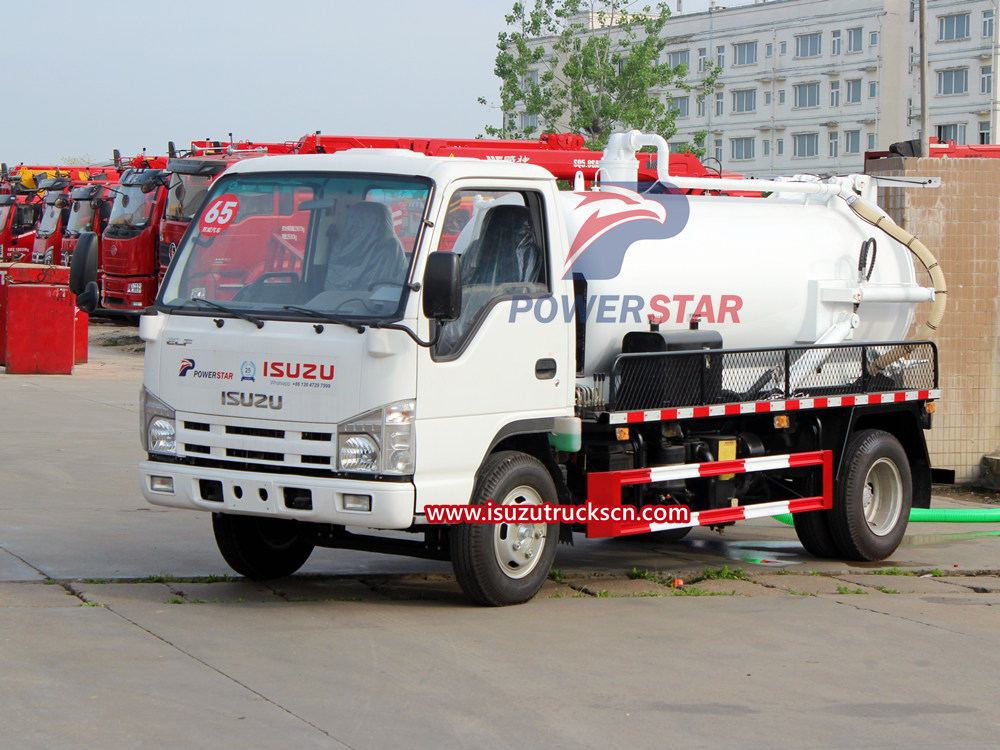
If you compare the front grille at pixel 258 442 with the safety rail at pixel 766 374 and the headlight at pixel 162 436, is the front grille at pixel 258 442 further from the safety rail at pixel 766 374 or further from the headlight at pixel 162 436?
the safety rail at pixel 766 374

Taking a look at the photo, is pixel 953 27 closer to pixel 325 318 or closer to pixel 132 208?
pixel 132 208

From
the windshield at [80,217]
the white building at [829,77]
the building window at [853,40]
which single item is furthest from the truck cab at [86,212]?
the building window at [853,40]

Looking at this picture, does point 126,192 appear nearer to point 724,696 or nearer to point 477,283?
point 477,283

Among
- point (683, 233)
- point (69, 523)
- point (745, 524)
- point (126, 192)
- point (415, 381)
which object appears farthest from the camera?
point (126, 192)

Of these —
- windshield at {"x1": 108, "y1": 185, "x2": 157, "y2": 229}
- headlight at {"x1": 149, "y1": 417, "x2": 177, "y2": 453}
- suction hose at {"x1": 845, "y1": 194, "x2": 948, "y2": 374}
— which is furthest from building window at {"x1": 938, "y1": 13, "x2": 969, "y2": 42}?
headlight at {"x1": 149, "y1": 417, "x2": 177, "y2": 453}

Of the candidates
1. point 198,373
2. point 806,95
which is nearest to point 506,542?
point 198,373

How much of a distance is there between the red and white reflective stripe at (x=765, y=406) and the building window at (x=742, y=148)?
83162 mm

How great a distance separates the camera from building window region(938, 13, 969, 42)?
78.2 meters

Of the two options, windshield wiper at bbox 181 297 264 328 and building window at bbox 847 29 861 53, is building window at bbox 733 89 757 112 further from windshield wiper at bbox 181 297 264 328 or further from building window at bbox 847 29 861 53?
windshield wiper at bbox 181 297 264 328

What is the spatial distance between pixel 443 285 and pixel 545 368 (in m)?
1.13

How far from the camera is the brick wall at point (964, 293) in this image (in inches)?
537

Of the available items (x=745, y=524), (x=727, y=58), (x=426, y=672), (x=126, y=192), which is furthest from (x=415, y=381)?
(x=727, y=58)

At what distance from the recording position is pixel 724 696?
20.6 ft

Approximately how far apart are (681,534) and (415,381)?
13.8 feet
